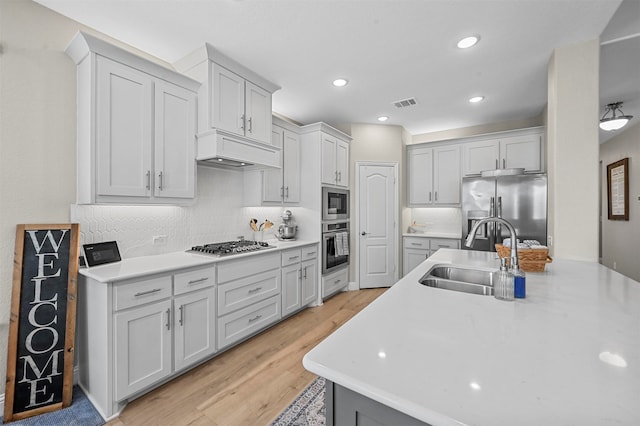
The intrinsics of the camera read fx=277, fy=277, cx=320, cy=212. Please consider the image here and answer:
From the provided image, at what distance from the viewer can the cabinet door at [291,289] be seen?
10.4ft

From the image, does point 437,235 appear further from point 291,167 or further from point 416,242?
point 291,167

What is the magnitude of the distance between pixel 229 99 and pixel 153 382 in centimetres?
239

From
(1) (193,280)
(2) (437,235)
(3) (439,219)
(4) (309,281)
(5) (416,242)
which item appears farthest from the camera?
(3) (439,219)

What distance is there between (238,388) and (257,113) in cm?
251

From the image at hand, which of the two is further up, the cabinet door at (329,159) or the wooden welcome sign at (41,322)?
the cabinet door at (329,159)

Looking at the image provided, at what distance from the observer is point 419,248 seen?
15.2 ft

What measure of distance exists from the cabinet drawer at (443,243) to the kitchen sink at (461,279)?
262 centimetres

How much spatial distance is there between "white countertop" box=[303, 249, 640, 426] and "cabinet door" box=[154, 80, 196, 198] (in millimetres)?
1972

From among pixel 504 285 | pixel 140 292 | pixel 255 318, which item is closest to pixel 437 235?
pixel 255 318

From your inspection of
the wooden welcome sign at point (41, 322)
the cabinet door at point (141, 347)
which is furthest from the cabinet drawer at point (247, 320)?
the wooden welcome sign at point (41, 322)

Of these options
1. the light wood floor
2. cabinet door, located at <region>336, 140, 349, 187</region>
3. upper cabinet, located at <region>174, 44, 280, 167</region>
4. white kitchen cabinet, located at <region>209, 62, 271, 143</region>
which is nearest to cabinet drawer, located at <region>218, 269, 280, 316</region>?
the light wood floor

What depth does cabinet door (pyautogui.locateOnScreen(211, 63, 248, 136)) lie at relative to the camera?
2520mm

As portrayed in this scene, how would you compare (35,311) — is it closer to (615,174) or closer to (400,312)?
(400,312)

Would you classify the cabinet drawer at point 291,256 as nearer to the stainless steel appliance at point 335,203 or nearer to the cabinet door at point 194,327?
the stainless steel appliance at point 335,203
